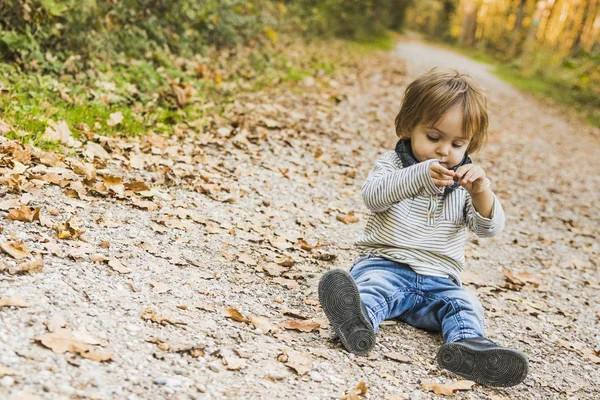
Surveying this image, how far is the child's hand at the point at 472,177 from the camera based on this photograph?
276 centimetres

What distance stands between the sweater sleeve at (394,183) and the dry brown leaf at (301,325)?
0.68 metres

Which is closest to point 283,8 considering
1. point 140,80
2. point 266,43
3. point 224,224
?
point 266,43

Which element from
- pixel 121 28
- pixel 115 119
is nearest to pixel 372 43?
pixel 121 28

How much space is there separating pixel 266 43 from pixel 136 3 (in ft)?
13.5

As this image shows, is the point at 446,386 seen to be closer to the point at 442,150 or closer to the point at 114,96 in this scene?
the point at 442,150

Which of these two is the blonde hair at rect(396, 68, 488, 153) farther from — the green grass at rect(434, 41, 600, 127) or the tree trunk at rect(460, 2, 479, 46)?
the tree trunk at rect(460, 2, 479, 46)

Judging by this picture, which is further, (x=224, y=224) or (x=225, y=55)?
(x=225, y=55)

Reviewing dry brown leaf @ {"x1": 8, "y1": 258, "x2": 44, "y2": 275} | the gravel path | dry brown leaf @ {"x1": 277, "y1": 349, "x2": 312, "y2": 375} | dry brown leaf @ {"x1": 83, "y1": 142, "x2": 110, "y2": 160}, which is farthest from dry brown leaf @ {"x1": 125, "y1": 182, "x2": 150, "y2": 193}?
dry brown leaf @ {"x1": 277, "y1": 349, "x2": 312, "y2": 375}

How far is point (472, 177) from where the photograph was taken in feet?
9.05

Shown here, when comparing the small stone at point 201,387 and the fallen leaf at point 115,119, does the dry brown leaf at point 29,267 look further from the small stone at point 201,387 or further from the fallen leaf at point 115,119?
the fallen leaf at point 115,119

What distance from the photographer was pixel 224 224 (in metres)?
3.87

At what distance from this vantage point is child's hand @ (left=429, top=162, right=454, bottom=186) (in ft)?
8.94

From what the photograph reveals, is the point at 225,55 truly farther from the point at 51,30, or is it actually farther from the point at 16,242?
the point at 16,242

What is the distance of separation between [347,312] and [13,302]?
4.45 feet
